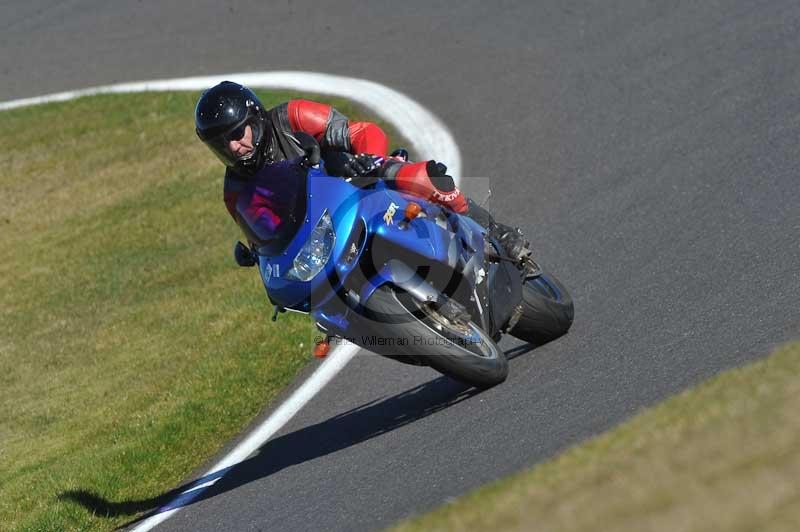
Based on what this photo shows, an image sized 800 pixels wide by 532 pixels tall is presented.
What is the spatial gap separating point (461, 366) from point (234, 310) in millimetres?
4085

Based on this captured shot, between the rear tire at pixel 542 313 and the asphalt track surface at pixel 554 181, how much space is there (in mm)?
115

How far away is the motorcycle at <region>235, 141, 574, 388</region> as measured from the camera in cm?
663

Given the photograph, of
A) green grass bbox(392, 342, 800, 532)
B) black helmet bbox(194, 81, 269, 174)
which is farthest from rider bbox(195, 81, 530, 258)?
green grass bbox(392, 342, 800, 532)

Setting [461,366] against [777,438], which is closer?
[777,438]

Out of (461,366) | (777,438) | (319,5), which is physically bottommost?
(319,5)

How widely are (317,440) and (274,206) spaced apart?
1.58 metres

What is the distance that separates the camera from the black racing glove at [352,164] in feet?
23.8

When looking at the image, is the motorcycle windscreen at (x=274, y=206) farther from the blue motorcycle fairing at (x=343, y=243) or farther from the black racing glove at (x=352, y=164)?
the black racing glove at (x=352, y=164)

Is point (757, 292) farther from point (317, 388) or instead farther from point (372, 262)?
point (317, 388)

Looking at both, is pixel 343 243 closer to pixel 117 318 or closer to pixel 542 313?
pixel 542 313

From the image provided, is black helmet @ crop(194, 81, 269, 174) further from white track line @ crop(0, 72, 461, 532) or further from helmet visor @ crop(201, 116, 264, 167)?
white track line @ crop(0, 72, 461, 532)

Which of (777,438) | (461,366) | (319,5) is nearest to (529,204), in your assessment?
(461,366)

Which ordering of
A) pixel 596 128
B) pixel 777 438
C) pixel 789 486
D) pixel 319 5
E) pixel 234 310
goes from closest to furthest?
pixel 789 486 → pixel 777 438 → pixel 234 310 → pixel 596 128 → pixel 319 5

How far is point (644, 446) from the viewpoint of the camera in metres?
5.16
